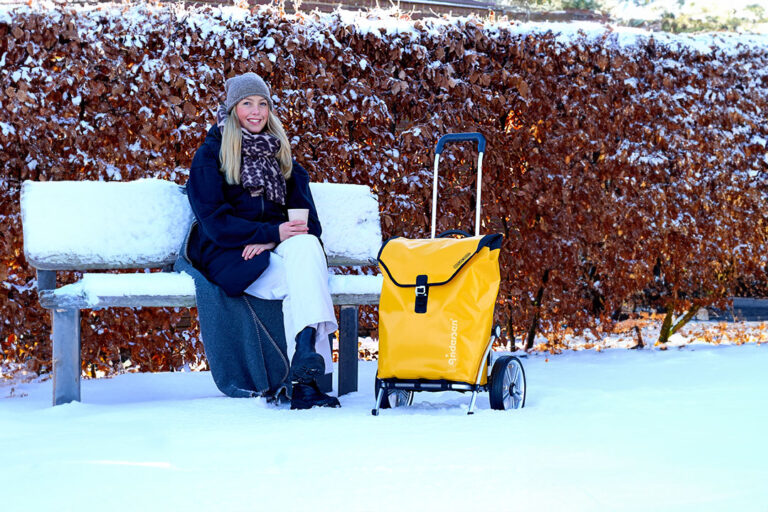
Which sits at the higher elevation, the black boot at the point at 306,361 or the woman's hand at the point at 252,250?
the woman's hand at the point at 252,250

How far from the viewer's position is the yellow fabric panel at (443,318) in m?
3.45

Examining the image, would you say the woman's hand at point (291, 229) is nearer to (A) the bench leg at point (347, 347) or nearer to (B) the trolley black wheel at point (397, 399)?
(A) the bench leg at point (347, 347)

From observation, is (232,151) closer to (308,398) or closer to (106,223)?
(106,223)

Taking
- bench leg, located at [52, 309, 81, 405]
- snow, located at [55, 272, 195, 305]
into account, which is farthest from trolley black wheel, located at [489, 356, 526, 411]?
bench leg, located at [52, 309, 81, 405]

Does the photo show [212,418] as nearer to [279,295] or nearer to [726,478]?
[279,295]

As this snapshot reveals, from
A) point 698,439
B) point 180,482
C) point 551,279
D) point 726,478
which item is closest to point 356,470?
point 180,482

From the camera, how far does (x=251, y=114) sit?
13.5ft

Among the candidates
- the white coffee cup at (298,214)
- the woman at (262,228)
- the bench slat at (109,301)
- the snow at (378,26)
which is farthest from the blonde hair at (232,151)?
the snow at (378,26)

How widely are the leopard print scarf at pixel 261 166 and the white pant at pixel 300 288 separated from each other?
0.99 ft

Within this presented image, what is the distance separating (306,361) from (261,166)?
3.20ft

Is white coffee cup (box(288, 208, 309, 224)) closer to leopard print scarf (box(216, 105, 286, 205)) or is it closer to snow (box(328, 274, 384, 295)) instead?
leopard print scarf (box(216, 105, 286, 205))

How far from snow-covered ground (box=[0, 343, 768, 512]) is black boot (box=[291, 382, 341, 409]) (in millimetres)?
62

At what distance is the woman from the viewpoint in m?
3.68

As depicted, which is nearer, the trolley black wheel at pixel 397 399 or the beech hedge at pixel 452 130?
the trolley black wheel at pixel 397 399
